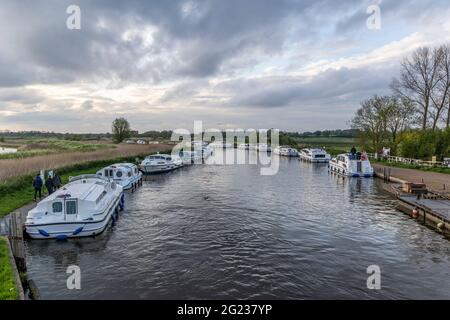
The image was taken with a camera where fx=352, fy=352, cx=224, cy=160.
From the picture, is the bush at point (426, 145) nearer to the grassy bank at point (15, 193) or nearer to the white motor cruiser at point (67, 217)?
the white motor cruiser at point (67, 217)

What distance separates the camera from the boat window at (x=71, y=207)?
19156 millimetres

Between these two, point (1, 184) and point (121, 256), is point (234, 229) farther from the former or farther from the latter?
point (1, 184)

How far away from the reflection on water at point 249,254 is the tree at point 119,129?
255ft

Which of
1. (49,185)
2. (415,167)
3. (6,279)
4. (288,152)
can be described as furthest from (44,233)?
(288,152)

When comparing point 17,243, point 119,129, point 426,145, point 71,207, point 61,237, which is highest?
point 119,129

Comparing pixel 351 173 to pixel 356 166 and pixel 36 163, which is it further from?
pixel 36 163

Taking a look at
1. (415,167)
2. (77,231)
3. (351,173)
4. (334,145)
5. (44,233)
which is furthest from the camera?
(334,145)

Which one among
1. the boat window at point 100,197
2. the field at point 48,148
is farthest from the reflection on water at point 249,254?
the field at point 48,148

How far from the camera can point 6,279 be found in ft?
37.9

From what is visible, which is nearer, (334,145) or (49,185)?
(49,185)

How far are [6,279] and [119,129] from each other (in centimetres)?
9462

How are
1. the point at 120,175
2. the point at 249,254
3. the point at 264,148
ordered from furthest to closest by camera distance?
1. the point at 264,148
2. the point at 120,175
3. the point at 249,254
